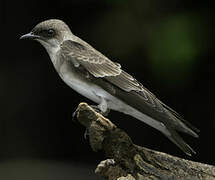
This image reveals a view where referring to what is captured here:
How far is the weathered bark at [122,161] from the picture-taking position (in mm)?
4484

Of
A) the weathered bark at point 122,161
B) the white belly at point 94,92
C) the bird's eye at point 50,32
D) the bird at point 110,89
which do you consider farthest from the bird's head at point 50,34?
the weathered bark at point 122,161

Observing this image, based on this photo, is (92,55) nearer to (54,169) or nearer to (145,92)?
(145,92)

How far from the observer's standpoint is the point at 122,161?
4.51 metres

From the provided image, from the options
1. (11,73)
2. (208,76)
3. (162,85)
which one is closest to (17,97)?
(11,73)

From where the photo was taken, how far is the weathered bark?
14.7 ft

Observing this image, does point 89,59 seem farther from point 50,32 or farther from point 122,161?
point 122,161

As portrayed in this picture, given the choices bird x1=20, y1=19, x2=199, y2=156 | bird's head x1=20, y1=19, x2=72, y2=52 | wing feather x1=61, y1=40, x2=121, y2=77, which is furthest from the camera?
bird's head x1=20, y1=19, x2=72, y2=52

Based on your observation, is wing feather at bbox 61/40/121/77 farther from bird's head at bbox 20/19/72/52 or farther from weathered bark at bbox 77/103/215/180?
weathered bark at bbox 77/103/215/180

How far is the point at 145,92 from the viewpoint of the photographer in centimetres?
496

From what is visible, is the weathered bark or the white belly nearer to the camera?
the weathered bark

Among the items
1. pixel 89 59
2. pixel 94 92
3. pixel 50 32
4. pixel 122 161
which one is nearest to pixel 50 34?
pixel 50 32

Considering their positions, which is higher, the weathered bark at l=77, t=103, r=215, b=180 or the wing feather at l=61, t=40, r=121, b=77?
the wing feather at l=61, t=40, r=121, b=77

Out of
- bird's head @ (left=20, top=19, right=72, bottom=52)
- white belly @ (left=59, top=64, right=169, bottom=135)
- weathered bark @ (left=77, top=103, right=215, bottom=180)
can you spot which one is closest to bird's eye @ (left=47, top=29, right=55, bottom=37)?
bird's head @ (left=20, top=19, right=72, bottom=52)

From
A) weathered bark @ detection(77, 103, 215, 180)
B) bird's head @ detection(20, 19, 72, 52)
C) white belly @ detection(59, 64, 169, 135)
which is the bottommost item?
weathered bark @ detection(77, 103, 215, 180)
